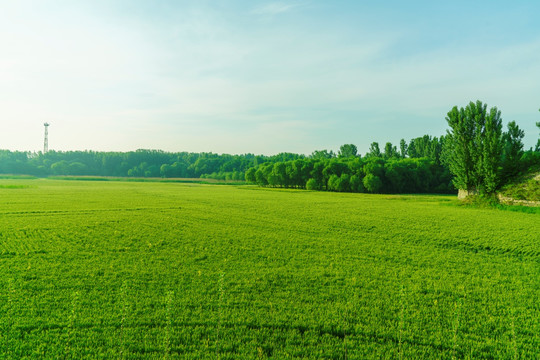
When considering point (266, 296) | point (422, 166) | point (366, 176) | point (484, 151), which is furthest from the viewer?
point (422, 166)

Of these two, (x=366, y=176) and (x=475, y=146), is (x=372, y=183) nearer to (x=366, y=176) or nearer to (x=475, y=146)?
(x=366, y=176)

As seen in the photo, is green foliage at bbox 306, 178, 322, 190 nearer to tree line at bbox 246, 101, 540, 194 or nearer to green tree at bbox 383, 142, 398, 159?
tree line at bbox 246, 101, 540, 194

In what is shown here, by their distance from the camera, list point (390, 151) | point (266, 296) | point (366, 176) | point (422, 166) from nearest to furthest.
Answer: point (266, 296) < point (366, 176) < point (422, 166) < point (390, 151)

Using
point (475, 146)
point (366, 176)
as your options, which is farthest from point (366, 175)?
point (475, 146)

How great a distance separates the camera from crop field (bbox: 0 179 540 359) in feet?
29.3

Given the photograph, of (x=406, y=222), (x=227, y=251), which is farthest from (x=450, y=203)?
(x=227, y=251)

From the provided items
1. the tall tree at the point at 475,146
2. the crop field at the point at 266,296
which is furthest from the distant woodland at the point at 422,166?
Result: the crop field at the point at 266,296

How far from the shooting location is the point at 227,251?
1945cm

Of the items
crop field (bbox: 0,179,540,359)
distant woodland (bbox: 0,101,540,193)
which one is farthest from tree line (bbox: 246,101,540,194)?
crop field (bbox: 0,179,540,359)

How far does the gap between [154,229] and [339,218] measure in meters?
19.5

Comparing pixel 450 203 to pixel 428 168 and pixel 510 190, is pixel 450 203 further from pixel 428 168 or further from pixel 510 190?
pixel 428 168

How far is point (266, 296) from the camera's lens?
12.2m

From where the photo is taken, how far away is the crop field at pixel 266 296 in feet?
29.3

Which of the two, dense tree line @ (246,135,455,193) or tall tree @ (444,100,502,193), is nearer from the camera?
tall tree @ (444,100,502,193)
